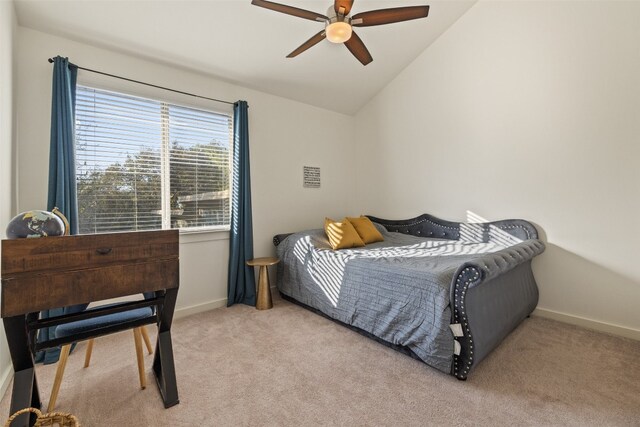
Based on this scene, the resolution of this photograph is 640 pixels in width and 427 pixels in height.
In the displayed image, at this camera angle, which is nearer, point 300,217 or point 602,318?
point 602,318

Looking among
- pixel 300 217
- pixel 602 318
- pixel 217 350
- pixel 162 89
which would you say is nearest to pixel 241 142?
pixel 162 89

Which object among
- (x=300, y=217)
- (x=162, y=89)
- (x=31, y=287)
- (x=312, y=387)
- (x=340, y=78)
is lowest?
(x=312, y=387)

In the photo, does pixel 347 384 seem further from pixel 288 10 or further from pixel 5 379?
pixel 288 10

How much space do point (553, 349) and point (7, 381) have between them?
364cm

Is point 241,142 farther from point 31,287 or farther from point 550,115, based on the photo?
point 550,115

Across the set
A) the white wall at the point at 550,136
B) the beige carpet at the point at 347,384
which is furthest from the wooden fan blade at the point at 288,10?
the beige carpet at the point at 347,384

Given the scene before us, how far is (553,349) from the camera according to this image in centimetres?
221

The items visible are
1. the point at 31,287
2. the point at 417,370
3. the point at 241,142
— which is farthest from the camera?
the point at 241,142

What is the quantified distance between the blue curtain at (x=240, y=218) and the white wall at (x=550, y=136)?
81.9 inches

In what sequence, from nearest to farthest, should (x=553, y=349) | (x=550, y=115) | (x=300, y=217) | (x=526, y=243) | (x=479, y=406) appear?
(x=479, y=406) → (x=553, y=349) → (x=526, y=243) → (x=550, y=115) → (x=300, y=217)

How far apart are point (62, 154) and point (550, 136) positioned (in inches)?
159

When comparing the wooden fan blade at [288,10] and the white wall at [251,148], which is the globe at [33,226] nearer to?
the white wall at [251,148]

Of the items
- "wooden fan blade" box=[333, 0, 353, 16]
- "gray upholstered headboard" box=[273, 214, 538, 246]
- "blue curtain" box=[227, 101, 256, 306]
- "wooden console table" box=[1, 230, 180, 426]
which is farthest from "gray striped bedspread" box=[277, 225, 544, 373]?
"wooden fan blade" box=[333, 0, 353, 16]

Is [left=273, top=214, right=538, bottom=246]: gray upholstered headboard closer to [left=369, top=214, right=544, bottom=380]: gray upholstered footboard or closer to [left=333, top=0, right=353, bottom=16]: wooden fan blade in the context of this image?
[left=369, top=214, right=544, bottom=380]: gray upholstered footboard
